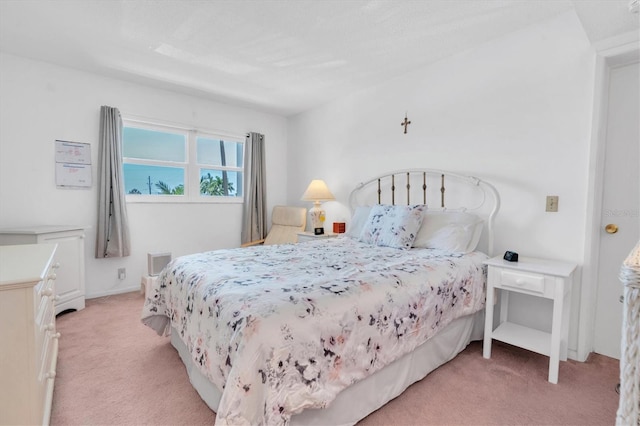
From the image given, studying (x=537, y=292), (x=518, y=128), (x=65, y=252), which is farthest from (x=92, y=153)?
(x=537, y=292)

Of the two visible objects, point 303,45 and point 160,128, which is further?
point 160,128

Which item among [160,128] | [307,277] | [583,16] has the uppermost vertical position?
[583,16]

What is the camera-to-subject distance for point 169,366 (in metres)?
2.04

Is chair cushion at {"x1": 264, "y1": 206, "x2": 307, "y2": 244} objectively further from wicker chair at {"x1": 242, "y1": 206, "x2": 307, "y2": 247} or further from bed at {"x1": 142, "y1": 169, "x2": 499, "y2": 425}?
bed at {"x1": 142, "y1": 169, "x2": 499, "y2": 425}

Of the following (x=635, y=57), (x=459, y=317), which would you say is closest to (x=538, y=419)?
(x=459, y=317)

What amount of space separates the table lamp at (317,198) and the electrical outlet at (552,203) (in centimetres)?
224

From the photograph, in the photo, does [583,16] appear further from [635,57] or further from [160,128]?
[160,128]

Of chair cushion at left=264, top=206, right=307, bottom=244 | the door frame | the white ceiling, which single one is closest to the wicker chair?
chair cushion at left=264, top=206, right=307, bottom=244

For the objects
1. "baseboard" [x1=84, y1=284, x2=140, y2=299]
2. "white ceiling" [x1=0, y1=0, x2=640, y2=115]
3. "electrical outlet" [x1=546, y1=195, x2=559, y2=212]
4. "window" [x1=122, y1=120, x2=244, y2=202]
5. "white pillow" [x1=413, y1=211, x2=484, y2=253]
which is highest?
"white ceiling" [x1=0, y1=0, x2=640, y2=115]

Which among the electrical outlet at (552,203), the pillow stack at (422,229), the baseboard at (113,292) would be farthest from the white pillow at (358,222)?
the baseboard at (113,292)

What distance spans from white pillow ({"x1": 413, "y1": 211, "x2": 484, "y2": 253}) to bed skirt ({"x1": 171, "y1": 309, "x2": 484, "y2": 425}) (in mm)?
539

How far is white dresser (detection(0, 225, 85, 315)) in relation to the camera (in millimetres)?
2646

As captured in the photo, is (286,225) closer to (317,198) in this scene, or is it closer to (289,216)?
(289,216)

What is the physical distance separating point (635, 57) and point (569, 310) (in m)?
1.70
